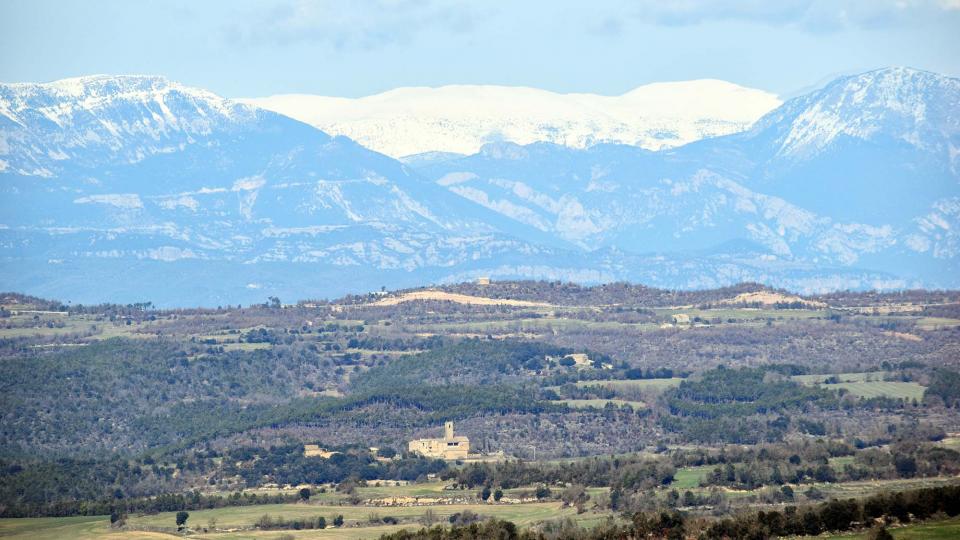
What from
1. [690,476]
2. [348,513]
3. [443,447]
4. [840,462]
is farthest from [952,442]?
[348,513]

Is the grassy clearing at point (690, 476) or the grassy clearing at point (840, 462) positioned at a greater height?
the grassy clearing at point (840, 462)

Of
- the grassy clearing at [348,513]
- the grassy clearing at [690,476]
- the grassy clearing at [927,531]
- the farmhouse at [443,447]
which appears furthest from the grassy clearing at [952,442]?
the grassy clearing at [927,531]

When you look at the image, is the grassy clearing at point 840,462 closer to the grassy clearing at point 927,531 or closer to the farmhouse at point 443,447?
the farmhouse at point 443,447

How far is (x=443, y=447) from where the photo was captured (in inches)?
7106

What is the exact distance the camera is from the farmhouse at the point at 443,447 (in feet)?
584

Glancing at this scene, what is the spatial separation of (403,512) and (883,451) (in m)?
35.5

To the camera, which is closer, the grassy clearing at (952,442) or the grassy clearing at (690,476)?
the grassy clearing at (690,476)

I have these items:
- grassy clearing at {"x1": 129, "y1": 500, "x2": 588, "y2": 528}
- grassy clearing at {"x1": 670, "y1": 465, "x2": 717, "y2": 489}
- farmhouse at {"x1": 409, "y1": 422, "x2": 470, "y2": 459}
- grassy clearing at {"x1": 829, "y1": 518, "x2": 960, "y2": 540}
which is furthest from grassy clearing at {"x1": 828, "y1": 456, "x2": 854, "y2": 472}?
grassy clearing at {"x1": 829, "y1": 518, "x2": 960, "y2": 540}

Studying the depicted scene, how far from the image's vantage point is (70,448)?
195 meters

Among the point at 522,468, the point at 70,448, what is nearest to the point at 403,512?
the point at 522,468

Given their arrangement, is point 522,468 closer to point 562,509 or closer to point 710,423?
point 562,509

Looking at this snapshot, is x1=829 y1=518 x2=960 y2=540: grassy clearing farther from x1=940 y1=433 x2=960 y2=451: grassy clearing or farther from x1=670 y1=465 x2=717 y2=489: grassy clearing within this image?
x1=940 y1=433 x2=960 y2=451: grassy clearing

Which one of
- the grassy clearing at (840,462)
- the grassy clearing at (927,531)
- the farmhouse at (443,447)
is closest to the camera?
the grassy clearing at (927,531)

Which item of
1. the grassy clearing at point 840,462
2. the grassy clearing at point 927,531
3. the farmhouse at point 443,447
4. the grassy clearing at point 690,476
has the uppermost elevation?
the farmhouse at point 443,447
